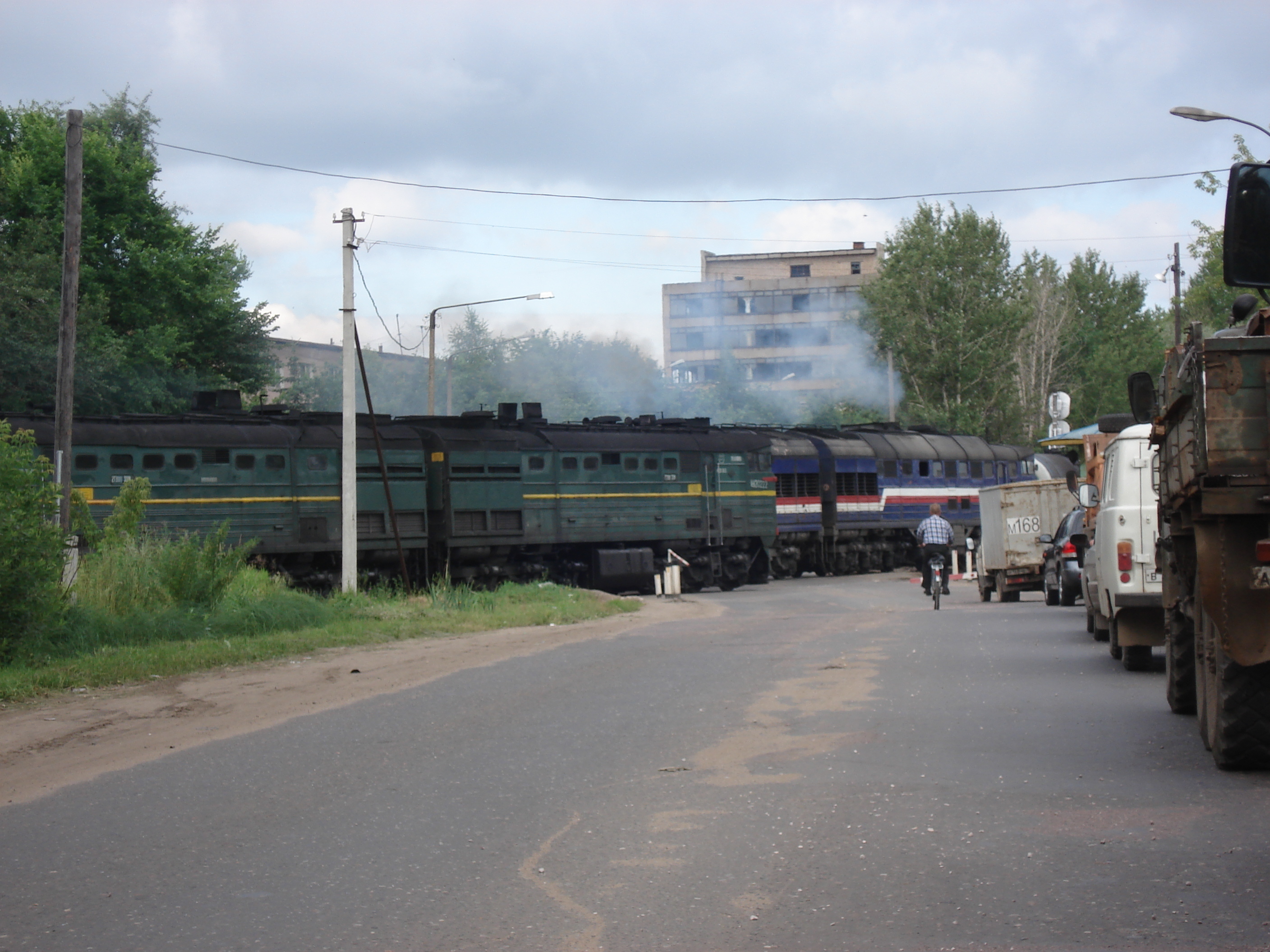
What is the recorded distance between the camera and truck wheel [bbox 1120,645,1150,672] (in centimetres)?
1393

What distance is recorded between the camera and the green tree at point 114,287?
1446 inches

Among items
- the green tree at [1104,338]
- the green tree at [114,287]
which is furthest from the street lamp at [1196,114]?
the green tree at [1104,338]

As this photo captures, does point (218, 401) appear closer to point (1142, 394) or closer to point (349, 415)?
point (349, 415)

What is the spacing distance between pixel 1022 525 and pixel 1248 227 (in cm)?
2300

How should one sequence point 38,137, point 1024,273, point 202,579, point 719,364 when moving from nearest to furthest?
point 202,579
point 38,137
point 1024,273
point 719,364

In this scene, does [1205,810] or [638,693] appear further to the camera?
[638,693]

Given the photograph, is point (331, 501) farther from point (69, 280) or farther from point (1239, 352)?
point (1239, 352)

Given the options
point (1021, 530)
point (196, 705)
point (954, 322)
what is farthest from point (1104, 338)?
point (196, 705)

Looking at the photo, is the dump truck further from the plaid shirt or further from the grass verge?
the grass verge

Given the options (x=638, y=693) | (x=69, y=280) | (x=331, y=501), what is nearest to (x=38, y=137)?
(x=331, y=501)

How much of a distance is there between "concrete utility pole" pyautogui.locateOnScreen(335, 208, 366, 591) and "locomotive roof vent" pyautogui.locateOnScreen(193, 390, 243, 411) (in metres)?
5.47

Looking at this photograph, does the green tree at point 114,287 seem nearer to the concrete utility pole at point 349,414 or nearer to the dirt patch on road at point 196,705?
the concrete utility pole at point 349,414

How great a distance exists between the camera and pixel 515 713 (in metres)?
11.5

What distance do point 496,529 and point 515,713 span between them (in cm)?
1876
